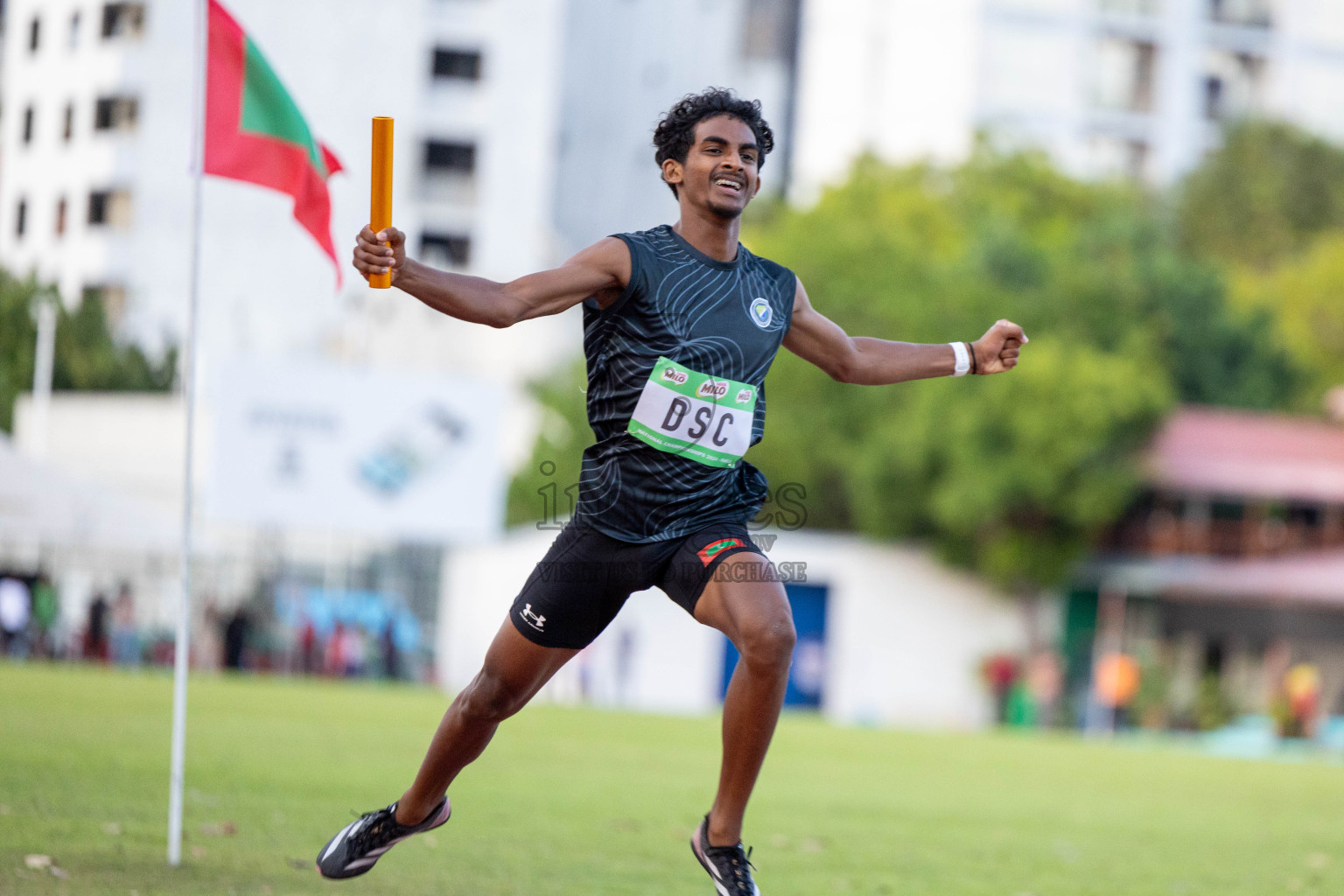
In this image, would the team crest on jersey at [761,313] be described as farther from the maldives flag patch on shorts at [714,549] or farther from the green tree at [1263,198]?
the green tree at [1263,198]

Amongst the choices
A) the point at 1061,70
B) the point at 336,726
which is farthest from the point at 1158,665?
the point at 1061,70

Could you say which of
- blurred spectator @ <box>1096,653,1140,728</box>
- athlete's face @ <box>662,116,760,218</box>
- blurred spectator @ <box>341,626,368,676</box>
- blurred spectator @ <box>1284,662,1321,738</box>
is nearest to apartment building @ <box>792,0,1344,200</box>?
blurred spectator @ <box>1096,653,1140,728</box>

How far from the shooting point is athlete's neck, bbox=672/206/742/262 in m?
5.59

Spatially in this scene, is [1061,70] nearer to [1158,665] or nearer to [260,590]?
[1158,665]

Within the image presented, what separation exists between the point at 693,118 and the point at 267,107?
105 inches

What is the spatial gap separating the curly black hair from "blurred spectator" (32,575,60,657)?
26660mm

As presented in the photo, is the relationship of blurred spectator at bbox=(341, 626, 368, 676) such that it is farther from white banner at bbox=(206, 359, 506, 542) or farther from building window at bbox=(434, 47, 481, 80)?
building window at bbox=(434, 47, 481, 80)

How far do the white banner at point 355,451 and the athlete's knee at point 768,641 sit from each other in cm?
2304

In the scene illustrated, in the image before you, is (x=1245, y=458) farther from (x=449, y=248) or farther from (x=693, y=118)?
(x=693, y=118)

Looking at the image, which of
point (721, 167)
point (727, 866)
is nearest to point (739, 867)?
point (727, 866)

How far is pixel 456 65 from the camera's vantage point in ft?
170

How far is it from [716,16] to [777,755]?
56.3 meters

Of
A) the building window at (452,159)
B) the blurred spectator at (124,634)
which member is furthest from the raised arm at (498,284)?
the building window at (452,159)

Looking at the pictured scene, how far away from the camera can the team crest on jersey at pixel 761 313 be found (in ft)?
18.4
